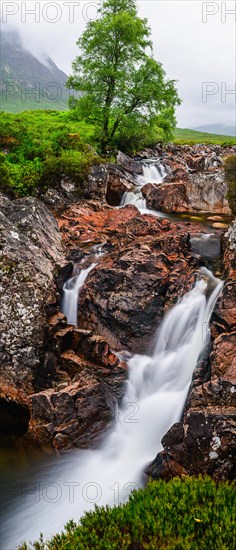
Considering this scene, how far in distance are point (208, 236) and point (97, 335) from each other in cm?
878

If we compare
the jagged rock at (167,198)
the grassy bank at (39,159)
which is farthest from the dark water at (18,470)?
the jagged rock at (167,198)

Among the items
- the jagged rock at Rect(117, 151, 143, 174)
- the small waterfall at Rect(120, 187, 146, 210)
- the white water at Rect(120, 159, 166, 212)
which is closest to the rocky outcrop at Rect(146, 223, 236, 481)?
the small waterfall at Rect(120, 187, 146, 210)

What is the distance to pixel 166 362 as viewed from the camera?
14609 millimetres

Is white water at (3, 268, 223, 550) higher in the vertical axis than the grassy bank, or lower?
lower

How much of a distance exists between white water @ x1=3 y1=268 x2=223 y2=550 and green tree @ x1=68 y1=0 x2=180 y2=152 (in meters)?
22.0

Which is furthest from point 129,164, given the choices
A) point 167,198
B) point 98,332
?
point 98,332

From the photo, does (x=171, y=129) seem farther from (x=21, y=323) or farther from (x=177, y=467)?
(x=177, y=467)

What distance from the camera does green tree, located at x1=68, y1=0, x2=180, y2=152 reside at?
107ft

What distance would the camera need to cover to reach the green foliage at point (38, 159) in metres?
24.3

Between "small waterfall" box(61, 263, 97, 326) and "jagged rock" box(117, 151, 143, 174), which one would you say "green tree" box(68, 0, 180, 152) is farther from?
"small waterfall" box(61, 263, 97, 326)

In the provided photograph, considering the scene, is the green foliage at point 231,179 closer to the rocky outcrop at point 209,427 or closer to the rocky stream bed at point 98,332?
the rocky stream bed at point 98,332

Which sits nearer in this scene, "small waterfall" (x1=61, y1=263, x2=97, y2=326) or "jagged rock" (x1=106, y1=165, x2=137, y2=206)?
"small waterfall" (x1=61, y1=263, x2=97, y2=326)

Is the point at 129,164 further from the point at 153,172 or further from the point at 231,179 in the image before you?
the point at 231,179

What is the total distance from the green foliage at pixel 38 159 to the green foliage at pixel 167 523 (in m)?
19.5
